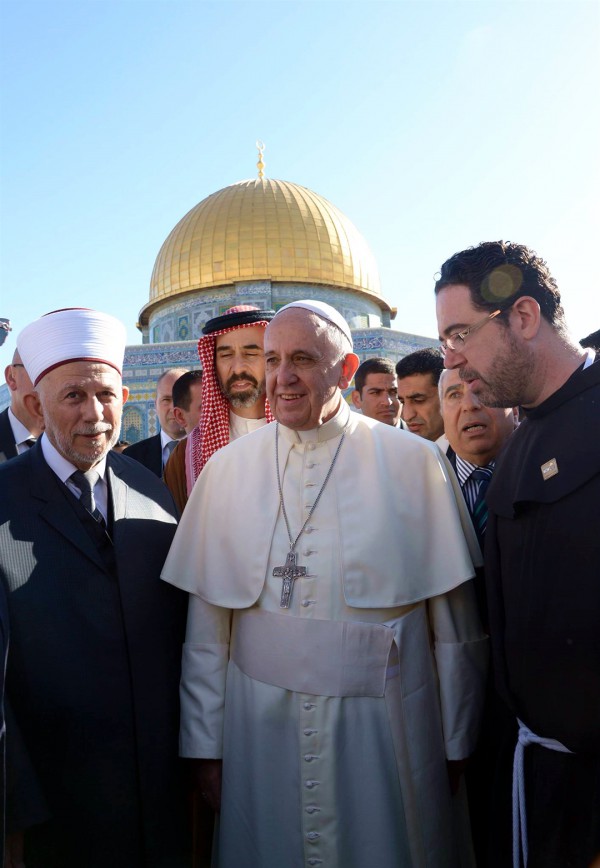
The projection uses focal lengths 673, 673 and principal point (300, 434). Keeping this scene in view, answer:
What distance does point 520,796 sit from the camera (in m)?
1.83

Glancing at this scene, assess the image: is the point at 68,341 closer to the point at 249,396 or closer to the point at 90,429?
the point at 90,429

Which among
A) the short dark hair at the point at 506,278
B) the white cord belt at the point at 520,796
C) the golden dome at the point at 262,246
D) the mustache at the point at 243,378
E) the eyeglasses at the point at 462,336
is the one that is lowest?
the white cord belt at the point at 520,796

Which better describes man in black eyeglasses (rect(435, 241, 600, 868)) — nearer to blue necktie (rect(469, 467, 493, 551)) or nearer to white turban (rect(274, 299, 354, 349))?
white turban (rect(274, 299, 354, 349))

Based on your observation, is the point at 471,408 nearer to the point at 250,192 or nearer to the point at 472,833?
the point at 472,833

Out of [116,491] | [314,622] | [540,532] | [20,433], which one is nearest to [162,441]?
[20,433]

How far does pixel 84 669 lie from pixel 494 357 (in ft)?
4.82

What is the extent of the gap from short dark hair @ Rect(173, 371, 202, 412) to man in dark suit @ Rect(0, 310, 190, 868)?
9.08 feet

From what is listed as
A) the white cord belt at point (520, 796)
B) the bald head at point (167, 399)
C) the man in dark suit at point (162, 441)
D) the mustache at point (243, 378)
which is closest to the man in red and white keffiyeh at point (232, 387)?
the mustache at point (243, 378)

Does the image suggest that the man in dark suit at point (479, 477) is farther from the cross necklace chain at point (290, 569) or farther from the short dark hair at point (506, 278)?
the cross necklace chain at point (290, 569)

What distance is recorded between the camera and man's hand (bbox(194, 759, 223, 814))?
218cm

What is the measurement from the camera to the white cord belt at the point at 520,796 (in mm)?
1807

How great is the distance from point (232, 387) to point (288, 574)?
1294 millimetres

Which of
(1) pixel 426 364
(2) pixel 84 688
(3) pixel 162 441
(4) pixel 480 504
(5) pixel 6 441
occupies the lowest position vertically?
(2) pixel 84 688

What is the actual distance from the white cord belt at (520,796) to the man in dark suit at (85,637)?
1001 mm
